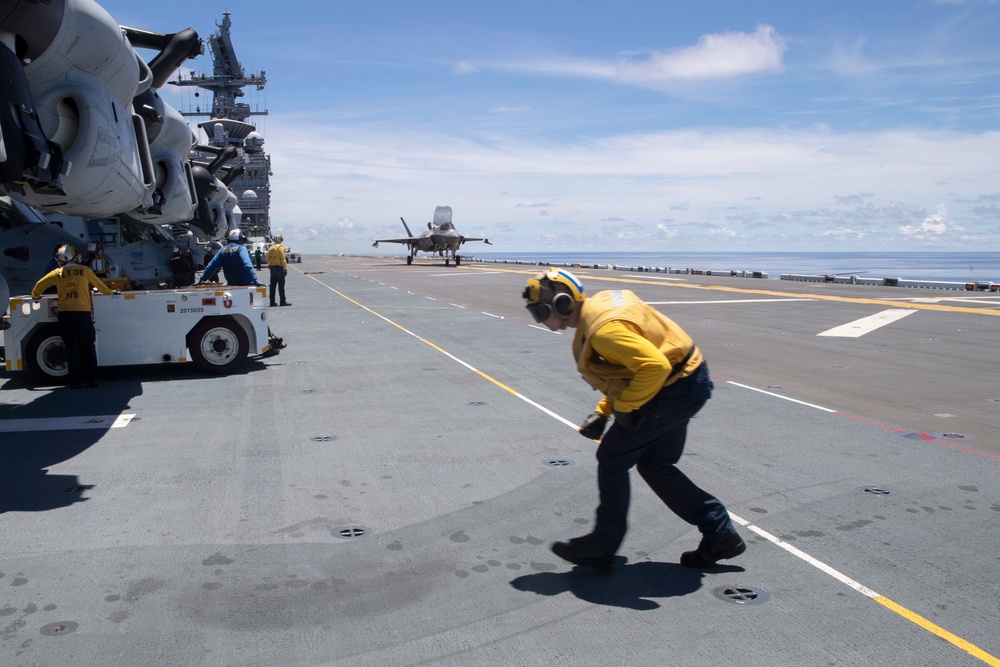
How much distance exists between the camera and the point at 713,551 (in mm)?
4508

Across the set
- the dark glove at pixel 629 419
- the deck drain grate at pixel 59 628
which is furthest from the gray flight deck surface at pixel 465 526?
the dark glove at pixel 629 419

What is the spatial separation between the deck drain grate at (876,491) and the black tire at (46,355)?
32.5 feet

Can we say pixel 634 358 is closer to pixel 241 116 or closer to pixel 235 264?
pixel 235 264

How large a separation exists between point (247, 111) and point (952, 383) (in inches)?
3523

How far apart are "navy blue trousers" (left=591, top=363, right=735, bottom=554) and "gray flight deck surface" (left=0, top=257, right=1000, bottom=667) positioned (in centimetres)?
31

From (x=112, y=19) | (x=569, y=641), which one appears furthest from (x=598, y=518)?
(x=112, y=19)

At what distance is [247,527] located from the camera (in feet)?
17.6

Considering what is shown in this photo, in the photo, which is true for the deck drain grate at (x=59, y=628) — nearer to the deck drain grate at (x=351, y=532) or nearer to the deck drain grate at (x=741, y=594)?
the deck drain grate at (x=351, y=532)

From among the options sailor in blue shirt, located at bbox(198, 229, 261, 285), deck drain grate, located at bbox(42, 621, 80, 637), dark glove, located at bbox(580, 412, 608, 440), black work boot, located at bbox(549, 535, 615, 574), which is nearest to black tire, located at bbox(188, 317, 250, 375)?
sailor in blue shirt, located at bbox(198, 229, 261, 285)

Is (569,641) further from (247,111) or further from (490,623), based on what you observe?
(247,111)

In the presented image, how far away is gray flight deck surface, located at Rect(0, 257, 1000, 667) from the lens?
3.79 meters

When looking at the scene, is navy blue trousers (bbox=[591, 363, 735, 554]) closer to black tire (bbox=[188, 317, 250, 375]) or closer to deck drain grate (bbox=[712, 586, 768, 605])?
deck drain grate (bbox=[712, 586, 768, 605])

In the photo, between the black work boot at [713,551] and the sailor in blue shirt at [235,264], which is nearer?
the black work boot at [713,551]

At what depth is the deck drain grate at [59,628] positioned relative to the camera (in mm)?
3846
